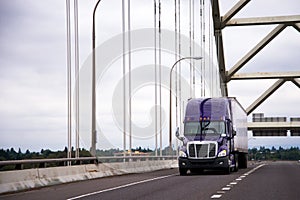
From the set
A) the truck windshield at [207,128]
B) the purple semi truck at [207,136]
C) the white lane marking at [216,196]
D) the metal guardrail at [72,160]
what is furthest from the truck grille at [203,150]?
the white lane marking at [216,196]

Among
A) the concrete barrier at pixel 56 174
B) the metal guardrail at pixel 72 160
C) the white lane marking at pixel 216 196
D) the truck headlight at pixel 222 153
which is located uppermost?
the truck headlight at pixel 222 153

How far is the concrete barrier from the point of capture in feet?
61.5

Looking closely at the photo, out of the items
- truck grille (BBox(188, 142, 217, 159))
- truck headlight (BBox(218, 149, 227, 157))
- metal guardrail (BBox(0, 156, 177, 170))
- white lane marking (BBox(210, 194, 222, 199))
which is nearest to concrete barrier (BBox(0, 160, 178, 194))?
metal guardrail (BBox(0, 156, 177, 170))

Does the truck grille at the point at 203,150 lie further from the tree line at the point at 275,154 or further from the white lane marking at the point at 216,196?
the tree line at the point at 275,154

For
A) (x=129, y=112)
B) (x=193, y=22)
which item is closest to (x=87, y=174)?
(x=129, y=112)

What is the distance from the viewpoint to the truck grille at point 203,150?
29.6 m

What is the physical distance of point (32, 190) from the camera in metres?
19.8

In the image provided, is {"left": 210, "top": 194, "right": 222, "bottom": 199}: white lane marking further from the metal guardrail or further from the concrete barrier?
the concrete barrier

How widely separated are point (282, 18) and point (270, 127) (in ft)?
99.7

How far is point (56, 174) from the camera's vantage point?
2275 centimetres

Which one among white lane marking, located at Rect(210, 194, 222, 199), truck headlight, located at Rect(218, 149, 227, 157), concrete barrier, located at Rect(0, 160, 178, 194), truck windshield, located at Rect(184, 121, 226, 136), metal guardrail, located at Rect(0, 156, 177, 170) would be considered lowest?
white lane marking, located at Rect(210, 194, 222, 199)

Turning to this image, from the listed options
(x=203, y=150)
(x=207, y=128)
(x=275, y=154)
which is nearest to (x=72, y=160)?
(x=203, y=150)

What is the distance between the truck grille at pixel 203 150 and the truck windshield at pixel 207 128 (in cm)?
74

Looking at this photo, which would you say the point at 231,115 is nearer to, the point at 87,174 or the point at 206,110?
the point at 206,110
